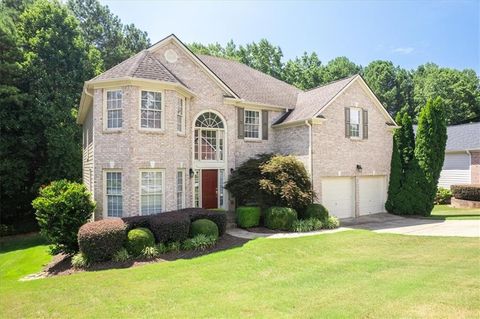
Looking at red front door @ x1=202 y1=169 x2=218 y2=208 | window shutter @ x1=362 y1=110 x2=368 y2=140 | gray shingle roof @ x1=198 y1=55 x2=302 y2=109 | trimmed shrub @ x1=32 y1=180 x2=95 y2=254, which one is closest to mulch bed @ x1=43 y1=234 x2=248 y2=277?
trimmed shrub @ x1=32 y1=180 x2=95 y2=254

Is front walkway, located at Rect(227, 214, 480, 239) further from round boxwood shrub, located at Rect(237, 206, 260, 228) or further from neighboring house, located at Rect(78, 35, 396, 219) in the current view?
neighboring house, located at Rect(78, 35, 396, 219)

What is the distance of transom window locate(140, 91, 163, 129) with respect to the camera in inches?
541

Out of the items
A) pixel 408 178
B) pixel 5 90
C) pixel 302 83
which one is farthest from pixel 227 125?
pixel 302 83

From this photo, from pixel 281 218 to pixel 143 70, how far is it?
8860 millimetres

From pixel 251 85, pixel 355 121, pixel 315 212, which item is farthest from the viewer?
pixel 251 85

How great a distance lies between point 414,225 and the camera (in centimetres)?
1585

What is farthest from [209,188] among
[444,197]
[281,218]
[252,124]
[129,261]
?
[444,197]

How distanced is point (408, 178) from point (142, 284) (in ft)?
54.8

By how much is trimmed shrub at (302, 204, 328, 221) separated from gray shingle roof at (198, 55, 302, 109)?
664 centimetres

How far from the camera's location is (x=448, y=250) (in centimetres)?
1074

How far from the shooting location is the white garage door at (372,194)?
760 inches

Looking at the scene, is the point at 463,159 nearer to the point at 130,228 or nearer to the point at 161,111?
the point at 161,111

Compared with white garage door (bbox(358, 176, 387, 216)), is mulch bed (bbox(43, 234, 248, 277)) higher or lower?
lower

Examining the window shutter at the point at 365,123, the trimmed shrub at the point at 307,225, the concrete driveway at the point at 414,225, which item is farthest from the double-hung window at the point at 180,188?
the window shutter at the point at 365,123
